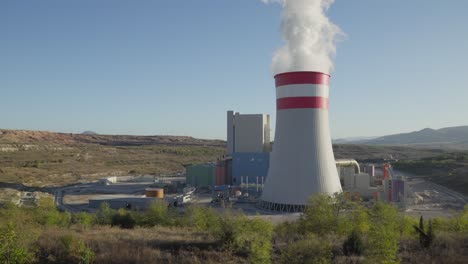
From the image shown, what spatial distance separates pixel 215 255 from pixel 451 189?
36.0 metres

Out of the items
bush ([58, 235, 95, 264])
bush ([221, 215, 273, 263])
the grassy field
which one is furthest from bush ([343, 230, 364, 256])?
the grassy field

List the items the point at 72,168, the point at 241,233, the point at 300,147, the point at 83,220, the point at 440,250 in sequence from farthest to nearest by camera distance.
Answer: the point at 72,168 < the point at 300,147 < the point at 83,220 < the point at 241,233 < the point at 440,250

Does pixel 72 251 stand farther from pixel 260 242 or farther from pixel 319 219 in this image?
pixel 319 219

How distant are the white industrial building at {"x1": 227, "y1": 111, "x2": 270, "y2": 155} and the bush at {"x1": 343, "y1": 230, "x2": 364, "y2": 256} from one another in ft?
91.9

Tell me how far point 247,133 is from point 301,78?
55.4ft

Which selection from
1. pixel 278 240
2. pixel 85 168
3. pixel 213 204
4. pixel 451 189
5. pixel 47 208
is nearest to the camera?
pixel 278 240

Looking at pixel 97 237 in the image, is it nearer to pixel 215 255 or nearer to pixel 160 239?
pixel 160 239

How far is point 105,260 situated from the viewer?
Answer: 10703 millimetres

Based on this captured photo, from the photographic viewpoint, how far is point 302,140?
2292 cm

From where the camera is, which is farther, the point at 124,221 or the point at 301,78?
the point at 301,78

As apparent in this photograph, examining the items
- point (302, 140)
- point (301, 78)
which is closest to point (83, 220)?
point (302, 140)

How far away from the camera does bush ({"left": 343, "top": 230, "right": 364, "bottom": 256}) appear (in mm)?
11258

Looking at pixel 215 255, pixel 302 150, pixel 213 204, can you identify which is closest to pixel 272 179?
pixel 302 150

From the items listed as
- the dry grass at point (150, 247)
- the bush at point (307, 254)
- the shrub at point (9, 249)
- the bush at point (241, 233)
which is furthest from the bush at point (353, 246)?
the shrub at point (9, 249)
